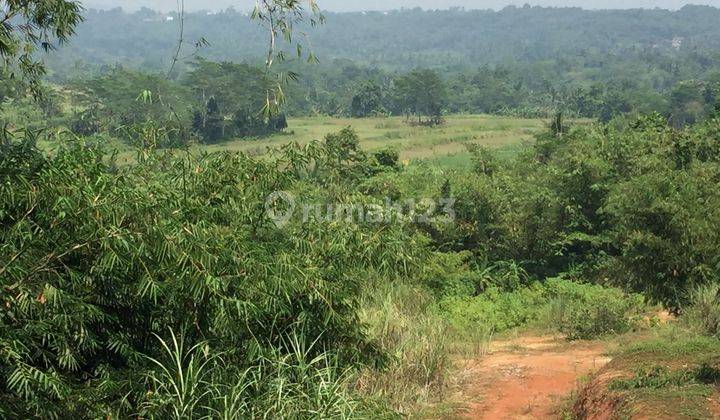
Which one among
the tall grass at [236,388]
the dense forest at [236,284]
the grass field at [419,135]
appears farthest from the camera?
the grass field at [419,135]

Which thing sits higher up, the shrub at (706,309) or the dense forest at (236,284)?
the dense forest at (236,284)

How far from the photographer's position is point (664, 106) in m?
65.1

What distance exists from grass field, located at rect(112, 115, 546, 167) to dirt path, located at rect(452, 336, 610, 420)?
30826 mm

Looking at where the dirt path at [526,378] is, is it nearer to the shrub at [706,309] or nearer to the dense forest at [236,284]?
the dense forest at [236,284]

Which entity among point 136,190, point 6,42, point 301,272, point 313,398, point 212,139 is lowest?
point 212,139

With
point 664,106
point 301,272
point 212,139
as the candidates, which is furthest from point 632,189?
point 664,106

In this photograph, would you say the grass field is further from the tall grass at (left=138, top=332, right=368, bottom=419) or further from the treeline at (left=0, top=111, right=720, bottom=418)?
the tall grass at (left=138, top=332, right=368, bottom=419)

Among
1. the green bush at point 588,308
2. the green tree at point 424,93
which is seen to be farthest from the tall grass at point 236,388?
the green tree at point 424,93

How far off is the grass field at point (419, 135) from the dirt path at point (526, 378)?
30826mm

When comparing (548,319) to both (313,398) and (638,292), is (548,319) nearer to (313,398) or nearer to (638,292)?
(638,292)

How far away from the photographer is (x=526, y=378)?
834 centimetres

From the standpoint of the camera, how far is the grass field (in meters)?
47.2

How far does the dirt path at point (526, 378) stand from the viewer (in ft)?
24.1

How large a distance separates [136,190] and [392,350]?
10.3 feet
